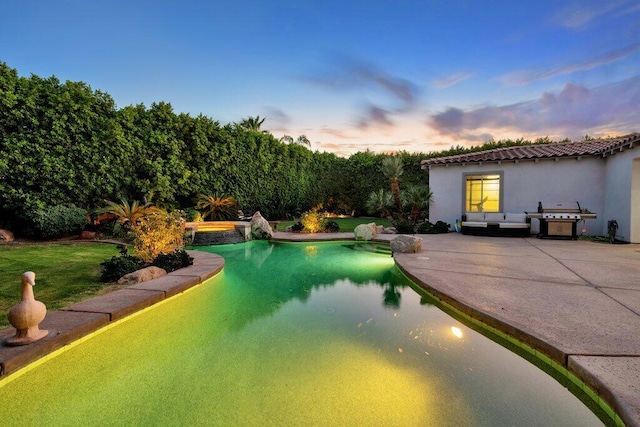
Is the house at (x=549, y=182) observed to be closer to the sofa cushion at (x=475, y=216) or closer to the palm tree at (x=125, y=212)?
the sofa cushion at (x=475, y=216)

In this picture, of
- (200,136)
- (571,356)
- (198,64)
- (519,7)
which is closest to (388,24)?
(519,7)

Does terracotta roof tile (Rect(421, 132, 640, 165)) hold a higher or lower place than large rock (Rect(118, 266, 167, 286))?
higher

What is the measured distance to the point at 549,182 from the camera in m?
11.3

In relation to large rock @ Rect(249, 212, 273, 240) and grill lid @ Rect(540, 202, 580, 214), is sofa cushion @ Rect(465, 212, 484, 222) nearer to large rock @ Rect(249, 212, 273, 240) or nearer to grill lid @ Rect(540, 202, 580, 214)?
grill lid @ Rect(540, 202, 580, 214)

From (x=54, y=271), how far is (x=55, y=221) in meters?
4.13

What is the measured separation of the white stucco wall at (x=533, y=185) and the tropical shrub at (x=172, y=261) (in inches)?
406

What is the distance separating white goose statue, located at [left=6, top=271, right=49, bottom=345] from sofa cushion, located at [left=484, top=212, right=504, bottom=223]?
12432mm

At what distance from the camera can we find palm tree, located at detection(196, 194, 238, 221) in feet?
40.7

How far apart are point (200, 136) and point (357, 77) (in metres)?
6.85

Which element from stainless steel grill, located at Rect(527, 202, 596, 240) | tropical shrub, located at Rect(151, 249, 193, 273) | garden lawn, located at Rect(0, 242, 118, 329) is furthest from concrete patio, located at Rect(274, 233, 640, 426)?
garden lawn, located at Rect(0, 242, 118, 329)

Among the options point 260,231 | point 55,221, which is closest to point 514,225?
point 260,231

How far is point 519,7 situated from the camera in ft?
30.8

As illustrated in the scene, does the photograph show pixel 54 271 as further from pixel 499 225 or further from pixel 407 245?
pixel 499 225

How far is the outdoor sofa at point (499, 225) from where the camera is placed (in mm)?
10688
